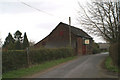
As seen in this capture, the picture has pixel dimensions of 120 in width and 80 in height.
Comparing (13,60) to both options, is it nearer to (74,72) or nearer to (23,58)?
(23,58)

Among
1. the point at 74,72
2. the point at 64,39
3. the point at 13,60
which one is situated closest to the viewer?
the point at 74,72

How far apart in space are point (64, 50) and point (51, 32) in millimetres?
14155

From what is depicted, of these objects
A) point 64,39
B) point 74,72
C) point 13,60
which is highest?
point 64,39

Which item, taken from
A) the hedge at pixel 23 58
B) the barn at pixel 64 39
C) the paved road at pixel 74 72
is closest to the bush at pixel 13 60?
the hedge at pixel 23 58

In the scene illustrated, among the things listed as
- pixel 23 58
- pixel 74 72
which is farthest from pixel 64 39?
pixel 74 72

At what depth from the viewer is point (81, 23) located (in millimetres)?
22375

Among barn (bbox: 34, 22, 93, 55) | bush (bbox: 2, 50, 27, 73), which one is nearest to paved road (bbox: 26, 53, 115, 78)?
bush (bbox: 2, 50, 27, 73)

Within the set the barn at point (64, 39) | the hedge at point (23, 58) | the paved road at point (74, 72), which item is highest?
the barn at point (64, 39)

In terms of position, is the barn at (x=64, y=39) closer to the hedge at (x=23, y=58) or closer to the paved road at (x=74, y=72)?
the hedge at (x=23, y=58)

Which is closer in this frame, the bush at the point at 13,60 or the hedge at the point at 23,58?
the bush at the point at 13,60

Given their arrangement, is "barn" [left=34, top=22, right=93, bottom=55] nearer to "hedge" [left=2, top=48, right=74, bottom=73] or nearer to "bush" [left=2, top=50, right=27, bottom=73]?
"hedge" [left=2, top=48, right=74, bottom=73]

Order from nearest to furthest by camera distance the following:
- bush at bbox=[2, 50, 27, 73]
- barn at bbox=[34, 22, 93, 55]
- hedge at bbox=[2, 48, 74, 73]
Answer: bush at bbox=[2, 50, 27, 73], hedge at bbox=[2, 48, 74, 73], barn at bbox=[34, 22, 93, 55]

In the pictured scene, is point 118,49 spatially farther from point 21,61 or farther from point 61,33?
point 61,33

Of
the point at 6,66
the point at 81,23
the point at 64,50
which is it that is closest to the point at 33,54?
the point at 6,66
